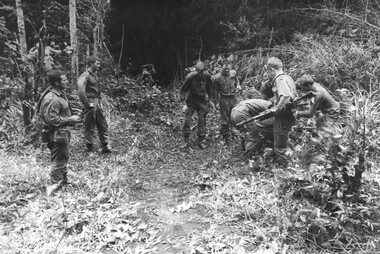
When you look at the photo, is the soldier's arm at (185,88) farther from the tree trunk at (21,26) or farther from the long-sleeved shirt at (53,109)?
the tree trunk at (21,26)

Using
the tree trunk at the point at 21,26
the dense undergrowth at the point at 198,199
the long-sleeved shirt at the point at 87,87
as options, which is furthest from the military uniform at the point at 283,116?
the tree trunk at the point at 21,26

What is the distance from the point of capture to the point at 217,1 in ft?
40.8

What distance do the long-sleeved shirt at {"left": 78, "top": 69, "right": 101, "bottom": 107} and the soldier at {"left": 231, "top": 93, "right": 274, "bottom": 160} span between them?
295 cm

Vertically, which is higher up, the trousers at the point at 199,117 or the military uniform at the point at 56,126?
the military uniform at the point at 56,126

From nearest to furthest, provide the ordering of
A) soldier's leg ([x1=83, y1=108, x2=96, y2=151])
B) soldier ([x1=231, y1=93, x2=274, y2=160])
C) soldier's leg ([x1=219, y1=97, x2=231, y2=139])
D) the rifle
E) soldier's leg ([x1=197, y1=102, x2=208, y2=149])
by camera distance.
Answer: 1. the rifle
2. soldier ([x1=231, y1=93, x2=274, y2=160])
3. soldier's leg ([x1=83, y1=108, x2=96, y2=151])
4. soldier's leg ([x1=197, y1=102, x2=208, y2=149])
5. soldier's leg ([x1=219, y1=97, x2=231, y2=139])

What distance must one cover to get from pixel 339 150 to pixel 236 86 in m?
4.41

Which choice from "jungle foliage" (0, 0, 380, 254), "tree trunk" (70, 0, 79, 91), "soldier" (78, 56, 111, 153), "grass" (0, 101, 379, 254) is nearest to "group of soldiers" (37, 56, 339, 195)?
"soldier" (78, 56, 111, 153)

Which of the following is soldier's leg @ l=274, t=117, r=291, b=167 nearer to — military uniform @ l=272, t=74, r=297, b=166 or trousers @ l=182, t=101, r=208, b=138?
military uniform @ l=272, t=74, r=297, b=166

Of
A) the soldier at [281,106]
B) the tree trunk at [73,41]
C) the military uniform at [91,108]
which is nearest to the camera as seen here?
the soldier at [281,106]

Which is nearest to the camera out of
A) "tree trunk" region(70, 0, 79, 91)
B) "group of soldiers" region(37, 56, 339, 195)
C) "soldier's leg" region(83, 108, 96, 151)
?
"group of soldiers" region(37, 56, 339, 195)

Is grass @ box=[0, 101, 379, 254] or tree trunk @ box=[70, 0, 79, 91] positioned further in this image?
tree trunk @ box=[70, 0, 79, 91]

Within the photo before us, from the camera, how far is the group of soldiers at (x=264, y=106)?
5.78 m

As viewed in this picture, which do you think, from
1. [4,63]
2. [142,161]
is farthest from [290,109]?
[4,63]

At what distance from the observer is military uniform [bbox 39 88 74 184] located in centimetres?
516
